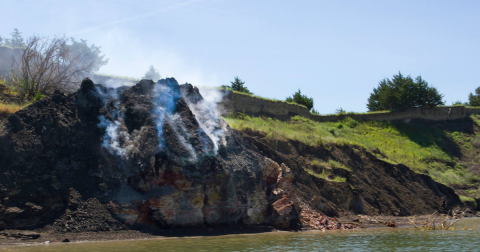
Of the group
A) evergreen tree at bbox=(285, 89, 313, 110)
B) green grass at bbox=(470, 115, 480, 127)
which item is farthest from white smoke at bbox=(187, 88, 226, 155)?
green grass at bbox=(470, 115, 480, 127)

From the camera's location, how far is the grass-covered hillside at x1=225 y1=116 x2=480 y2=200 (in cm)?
2989

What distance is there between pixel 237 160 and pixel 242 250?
694 centimetres

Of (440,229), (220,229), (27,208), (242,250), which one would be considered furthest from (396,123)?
(27,208)

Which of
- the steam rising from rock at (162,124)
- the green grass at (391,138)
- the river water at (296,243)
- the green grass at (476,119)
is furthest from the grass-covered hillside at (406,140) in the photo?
the river water at (296,243)

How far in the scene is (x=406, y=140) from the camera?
127ft

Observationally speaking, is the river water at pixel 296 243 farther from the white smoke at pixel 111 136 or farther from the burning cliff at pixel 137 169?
the white smoke at pixel 111 136

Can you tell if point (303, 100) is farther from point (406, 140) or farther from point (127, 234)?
point (127, 234)

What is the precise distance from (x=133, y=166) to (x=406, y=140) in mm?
29370

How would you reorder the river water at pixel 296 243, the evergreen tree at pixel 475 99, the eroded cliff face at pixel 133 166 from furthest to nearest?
the evergreen tree at pixel 475 99
the eroded cliff face at pixel 133 166
the river water at pixel 296 243

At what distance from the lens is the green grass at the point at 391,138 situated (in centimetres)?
2923

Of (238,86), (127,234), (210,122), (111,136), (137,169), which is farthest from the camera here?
(238,86)

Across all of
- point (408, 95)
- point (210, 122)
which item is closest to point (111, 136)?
point (210, 122)

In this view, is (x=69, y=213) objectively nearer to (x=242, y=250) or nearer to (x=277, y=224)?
(x=242, y=250)

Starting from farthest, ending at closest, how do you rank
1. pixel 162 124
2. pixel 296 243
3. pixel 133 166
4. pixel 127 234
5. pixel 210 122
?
pixel 210 122, pixel 162 124, pixel 133 166, pixel 127 234, pixel 296 243
